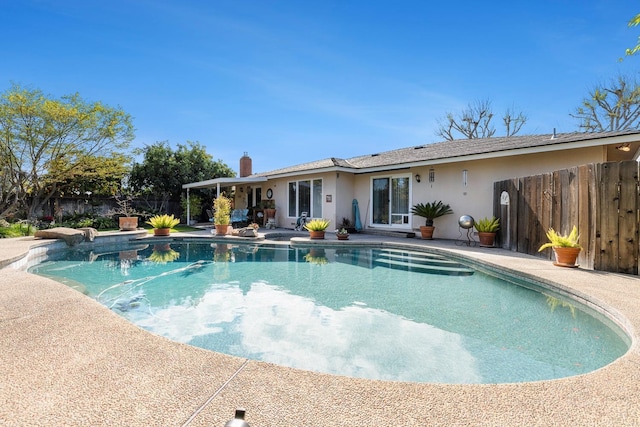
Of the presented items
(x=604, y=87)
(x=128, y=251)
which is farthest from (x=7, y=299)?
(x=604, y=87)

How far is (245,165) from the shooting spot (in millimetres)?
20531

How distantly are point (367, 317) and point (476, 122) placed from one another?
25.3 m

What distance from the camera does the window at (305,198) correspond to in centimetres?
1477

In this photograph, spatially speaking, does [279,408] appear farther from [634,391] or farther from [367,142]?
[367,142]

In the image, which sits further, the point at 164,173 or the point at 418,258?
the point at 164,173

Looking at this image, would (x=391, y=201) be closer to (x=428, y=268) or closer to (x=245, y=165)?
(x=428, y=268)

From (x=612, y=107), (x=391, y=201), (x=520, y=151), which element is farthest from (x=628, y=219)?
(x=612, y=107)

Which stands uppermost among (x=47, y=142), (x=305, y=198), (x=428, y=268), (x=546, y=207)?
(x=47, y=142)

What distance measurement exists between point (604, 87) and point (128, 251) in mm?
26092

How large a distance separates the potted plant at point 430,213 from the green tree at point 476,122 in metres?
16.3

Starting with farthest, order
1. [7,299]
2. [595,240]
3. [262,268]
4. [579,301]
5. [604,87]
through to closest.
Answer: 1. [604,87]
2. [262,268]
3. [595,240]
4. [579,301]
5. [7,299]

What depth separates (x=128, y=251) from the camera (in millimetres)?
10586

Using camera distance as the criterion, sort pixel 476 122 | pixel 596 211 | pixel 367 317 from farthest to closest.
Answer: pixel 476 122
pixel 596 211
pixel 367 317

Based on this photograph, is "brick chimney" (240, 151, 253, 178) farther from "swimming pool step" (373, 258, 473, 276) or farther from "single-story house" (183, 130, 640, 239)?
"swimming pool step" (373, 258, 473, 276)
